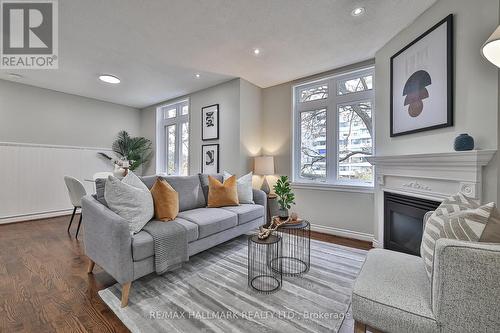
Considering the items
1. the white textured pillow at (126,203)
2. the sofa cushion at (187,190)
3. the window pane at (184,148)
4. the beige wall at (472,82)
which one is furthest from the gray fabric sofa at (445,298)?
the window pane at (184,148)

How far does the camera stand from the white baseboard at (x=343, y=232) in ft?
9.89

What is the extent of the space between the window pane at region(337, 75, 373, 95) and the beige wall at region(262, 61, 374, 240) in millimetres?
193

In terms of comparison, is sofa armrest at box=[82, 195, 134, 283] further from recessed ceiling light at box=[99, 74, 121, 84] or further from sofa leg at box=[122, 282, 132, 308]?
recessed ceiling light at box=[99, 74, 121, 84]

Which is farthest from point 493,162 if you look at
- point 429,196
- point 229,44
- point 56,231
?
point 56,231

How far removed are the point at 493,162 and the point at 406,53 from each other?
4.73ft

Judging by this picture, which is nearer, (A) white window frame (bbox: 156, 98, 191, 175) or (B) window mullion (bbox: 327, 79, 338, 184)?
(B) window mullion (bbox: 327, 79, 338, 184)

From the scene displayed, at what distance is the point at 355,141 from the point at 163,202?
279 centimetres

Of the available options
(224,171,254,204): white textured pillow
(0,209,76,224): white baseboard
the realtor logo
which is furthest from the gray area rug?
(0,209,76,224): white baseboard

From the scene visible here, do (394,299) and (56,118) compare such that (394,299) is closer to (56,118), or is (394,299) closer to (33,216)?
(33,216)

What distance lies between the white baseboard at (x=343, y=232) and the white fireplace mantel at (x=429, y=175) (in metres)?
0.24

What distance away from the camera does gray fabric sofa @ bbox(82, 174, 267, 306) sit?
159 cm

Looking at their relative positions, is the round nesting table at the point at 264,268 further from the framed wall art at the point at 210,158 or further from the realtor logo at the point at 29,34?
the realtor logo at the point at 29,34

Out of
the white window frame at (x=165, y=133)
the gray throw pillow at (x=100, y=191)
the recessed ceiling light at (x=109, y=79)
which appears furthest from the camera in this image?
the white window frame at (x=165, y=133)

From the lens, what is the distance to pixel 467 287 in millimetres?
827
